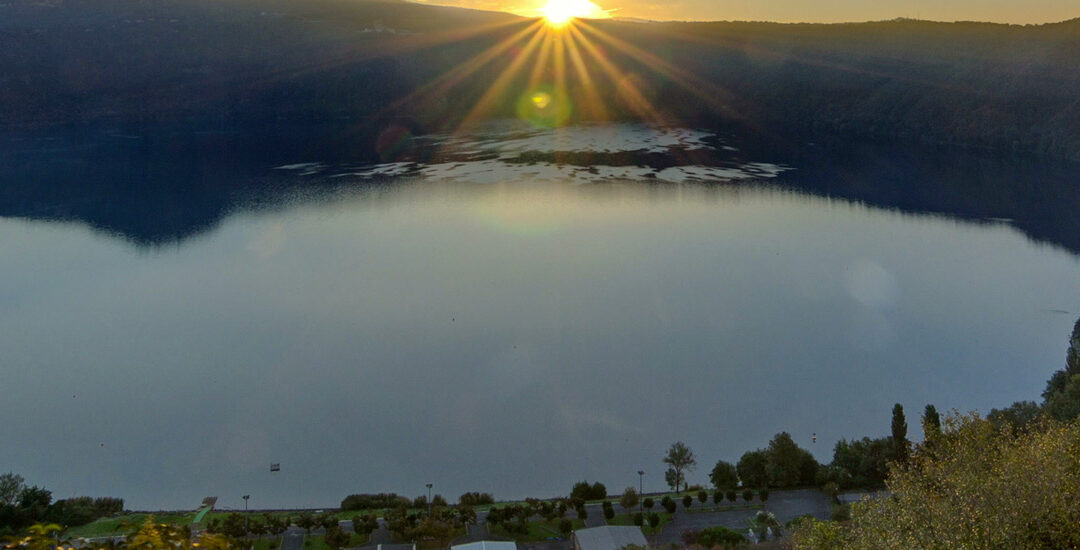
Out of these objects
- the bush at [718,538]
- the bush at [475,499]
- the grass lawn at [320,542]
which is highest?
the bush at [475,499]

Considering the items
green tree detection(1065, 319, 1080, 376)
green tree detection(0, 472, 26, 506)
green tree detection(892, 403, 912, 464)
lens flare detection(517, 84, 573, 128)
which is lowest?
green tree detection(0, 472, 26, 506)

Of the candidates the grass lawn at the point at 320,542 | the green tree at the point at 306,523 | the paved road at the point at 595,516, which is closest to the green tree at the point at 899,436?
the paved road at the point at 595,516

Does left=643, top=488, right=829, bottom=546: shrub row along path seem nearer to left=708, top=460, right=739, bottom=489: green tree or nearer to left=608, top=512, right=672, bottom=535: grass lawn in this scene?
left=608, top=512, right=672, bottom=535: grass lawn

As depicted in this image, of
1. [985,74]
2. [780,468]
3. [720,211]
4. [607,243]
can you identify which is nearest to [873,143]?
[985,74]

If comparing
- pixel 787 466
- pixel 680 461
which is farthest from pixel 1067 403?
pixel 680 461

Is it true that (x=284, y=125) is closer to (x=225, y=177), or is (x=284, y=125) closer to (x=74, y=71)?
(x=74, y=71)

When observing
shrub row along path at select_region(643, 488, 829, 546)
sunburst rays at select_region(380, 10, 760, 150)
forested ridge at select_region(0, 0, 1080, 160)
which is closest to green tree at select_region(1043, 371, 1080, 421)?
shrub row along path at select_region(643, 488, 829, 546)

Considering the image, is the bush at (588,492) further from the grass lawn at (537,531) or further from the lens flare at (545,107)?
the lens flare at (545,107)
